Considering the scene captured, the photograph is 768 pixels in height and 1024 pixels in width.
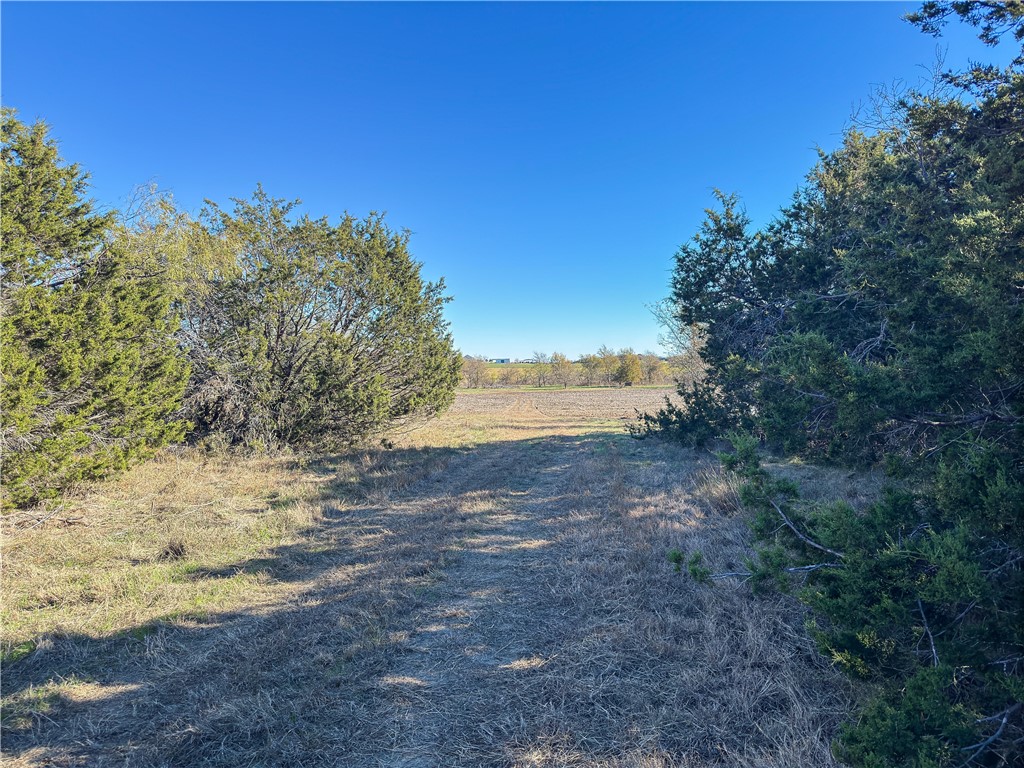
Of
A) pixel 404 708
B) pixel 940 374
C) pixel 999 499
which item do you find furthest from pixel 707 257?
pixel 404 708

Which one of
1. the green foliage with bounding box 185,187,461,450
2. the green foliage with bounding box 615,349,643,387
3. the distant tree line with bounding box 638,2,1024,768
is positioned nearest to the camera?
the distant tree line with bounding box 638,2,1024,768

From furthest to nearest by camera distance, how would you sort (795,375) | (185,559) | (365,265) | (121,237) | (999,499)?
(365,265) < (121,237) < (185,559) < (795,375) < (999,499)

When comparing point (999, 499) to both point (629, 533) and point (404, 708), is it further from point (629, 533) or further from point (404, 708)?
point (629, 533)

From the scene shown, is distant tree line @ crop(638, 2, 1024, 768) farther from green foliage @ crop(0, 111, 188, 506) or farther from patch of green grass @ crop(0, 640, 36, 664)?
green foliage @ crop(0, 111, 188, 506)

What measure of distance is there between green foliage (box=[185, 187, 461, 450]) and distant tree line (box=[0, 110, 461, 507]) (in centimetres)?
4

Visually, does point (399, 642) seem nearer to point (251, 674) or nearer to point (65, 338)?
point (251, 674)

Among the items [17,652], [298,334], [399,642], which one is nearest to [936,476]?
A: [399,642]

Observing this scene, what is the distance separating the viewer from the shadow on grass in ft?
8.89

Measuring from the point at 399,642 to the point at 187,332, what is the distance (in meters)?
10.7

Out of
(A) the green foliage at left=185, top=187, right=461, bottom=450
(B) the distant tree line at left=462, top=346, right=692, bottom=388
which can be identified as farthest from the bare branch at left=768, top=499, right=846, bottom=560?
(B) the distant tree line at left=462, top=346, right=692, bottom=388

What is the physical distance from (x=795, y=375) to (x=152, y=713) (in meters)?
5.61

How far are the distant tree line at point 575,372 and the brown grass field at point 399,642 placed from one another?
63.3 metres

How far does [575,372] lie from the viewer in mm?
82688

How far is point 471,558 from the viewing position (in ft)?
19.1
